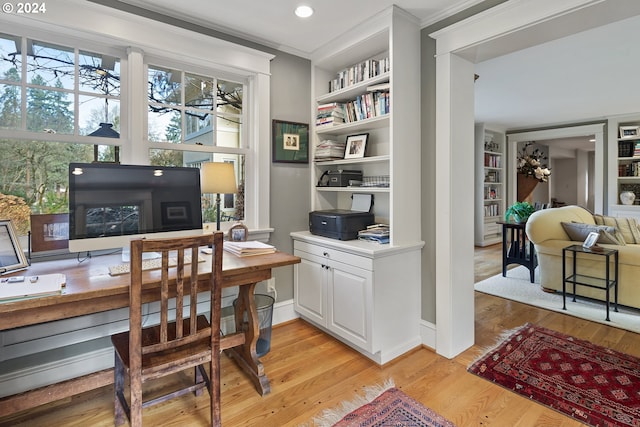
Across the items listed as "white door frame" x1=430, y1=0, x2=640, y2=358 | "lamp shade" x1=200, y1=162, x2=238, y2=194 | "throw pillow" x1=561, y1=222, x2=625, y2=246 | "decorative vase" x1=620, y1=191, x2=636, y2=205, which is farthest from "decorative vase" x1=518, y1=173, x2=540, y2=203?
"lamp shade" x1=200, y1=162, x2=238, y2=194

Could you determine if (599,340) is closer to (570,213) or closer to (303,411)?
(570,213)

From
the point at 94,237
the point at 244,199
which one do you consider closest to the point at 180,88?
the point at 244,199

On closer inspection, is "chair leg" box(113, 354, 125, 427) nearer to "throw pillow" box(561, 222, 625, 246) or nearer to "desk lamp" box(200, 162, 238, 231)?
"desk lamp" box(200, 162, 238, 231)

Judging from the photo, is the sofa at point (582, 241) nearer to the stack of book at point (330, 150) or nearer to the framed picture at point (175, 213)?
the stack of book at point (330, 150)

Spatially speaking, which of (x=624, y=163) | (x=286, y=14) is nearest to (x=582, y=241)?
(x=624, y=163)

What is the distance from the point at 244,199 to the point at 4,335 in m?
1.68

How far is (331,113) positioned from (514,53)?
1.88 m

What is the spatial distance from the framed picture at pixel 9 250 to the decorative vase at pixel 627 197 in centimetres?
768

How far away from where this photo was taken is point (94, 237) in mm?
1771

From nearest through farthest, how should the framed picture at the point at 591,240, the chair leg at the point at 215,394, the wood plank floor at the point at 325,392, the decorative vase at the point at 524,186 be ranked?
the chair leg at the point at 215,394 < the wood plank floor at the point at 325,392 < the framed picture at the point at 591,240 < the decorative vase at the point at 524,186

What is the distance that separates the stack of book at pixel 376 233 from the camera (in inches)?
92.3

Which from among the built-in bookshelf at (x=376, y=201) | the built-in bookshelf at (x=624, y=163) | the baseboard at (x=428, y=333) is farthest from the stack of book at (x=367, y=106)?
the built-in bookshelf at (x=624, y=163)

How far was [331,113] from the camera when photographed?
2.84m

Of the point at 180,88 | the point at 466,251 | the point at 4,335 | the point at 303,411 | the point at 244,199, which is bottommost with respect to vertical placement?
the point at 303,411
